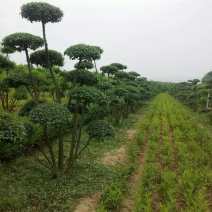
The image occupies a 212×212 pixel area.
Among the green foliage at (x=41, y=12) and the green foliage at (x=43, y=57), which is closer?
the green foliage at (x=41, y=12)

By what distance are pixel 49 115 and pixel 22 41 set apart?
178cm

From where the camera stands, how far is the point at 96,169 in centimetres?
787

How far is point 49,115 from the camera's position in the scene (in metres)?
5.53

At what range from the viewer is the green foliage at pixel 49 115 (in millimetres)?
5488

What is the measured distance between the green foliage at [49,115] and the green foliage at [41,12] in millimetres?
2047

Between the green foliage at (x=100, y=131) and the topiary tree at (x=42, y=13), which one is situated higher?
the topiary tree at (x=42, y=13)

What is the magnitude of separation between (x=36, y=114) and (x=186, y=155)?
19.2 ft

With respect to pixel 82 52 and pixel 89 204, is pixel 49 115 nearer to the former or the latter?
pixel 82 52

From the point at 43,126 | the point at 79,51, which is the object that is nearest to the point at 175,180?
the point at 43,126

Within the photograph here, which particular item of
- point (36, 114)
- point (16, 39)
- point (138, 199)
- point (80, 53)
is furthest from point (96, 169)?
point (16, 39)

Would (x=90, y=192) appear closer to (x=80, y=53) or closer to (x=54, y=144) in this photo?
(x=80, y=53)

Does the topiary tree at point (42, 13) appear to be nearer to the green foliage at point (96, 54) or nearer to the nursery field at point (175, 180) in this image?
the green foliage at point (96, 54)

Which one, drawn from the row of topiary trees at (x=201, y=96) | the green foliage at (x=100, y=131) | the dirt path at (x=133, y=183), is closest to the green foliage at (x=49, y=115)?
the green foliage at (x=100, y=131)

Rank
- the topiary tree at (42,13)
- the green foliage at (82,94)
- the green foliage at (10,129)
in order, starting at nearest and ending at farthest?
1. the green foliage at (10,129)
2. the topiary tree at (42,13)
3. the green foliage at (82,94)
